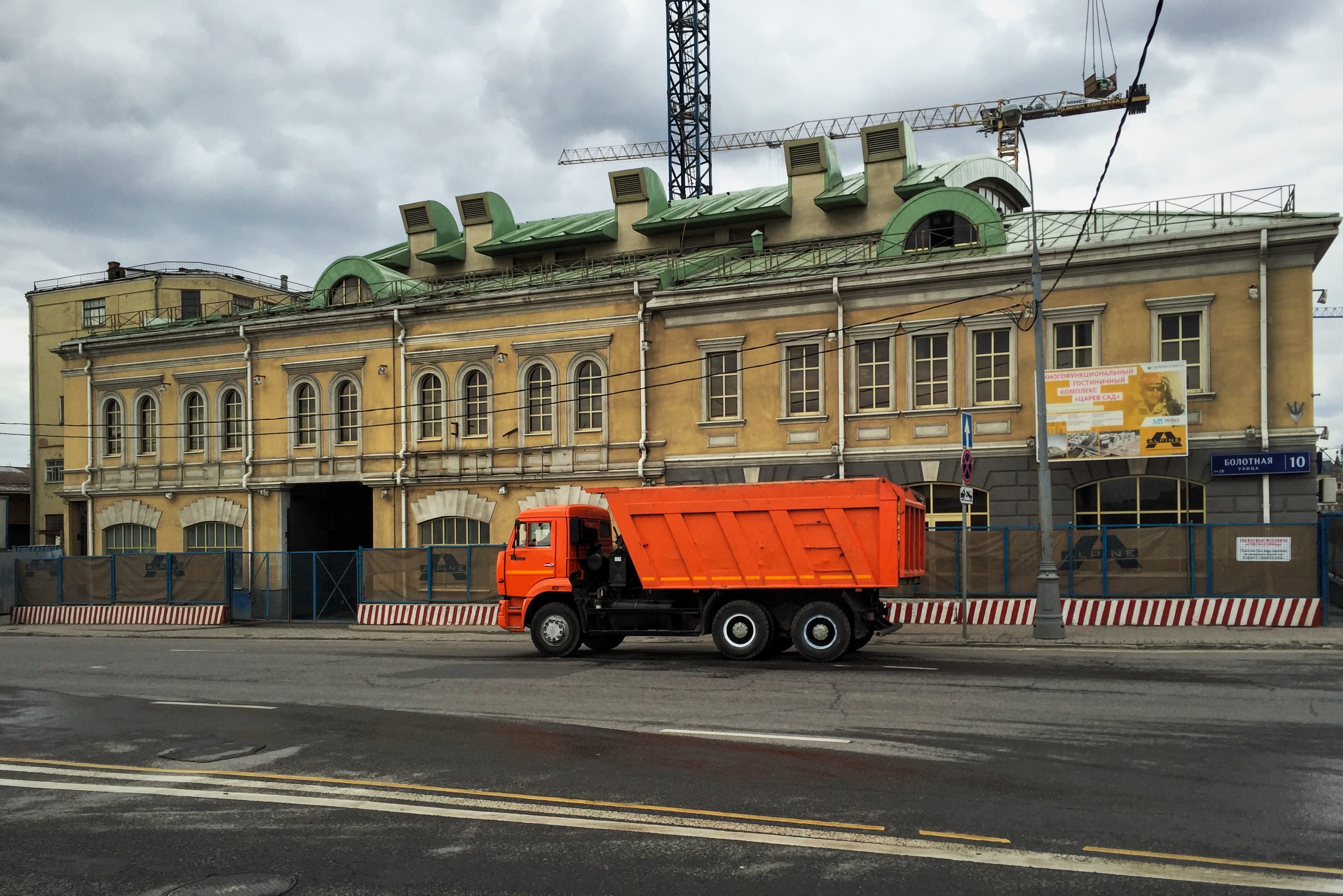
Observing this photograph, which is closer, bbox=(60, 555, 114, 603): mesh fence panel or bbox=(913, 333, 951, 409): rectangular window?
bbox=(913, 333, 951, 409): rectangular window

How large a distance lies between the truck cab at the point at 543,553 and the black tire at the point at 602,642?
123 centimetres

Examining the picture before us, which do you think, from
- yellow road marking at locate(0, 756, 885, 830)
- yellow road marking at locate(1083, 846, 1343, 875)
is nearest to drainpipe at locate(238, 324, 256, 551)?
yellow road marking at locate(0, 756, 885, 830)

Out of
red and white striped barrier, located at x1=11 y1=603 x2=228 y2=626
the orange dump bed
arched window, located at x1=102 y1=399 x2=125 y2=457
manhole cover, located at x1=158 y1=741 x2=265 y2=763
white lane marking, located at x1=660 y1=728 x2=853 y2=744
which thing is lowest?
red and white striped barrier, located at x1=11 y1=603 x2=228 y2=626

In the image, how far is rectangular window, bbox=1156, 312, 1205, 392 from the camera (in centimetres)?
2406

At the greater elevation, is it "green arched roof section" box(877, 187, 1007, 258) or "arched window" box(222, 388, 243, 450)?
"green arched roof section" box(877, 187, 1007, 258)

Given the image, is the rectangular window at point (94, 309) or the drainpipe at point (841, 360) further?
the rectangular window at point (94, 309)

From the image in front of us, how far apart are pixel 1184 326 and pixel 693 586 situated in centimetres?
1339

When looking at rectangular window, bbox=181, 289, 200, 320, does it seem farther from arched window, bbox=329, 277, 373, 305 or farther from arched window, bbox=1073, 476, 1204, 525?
arched window, bbox=1073, 476, 1204, 525

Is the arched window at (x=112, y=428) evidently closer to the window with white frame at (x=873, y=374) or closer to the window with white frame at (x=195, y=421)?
the window with white frame at (x=195, y=421)

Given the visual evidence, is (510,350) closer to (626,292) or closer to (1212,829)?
(626,292)

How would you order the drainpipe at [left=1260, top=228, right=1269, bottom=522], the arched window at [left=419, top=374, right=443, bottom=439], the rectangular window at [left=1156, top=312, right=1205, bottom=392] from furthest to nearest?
the arched window at [left=419, top=374, right=443, bottom=439], the rectangular window at [left=1156, top=312, right=1205, bottom=392], the drainpipe at [left=1260, top=228, right=1269, bottom=522]

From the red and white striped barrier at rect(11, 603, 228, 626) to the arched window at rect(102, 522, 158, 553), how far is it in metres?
3.42

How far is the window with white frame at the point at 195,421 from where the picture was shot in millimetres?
36875

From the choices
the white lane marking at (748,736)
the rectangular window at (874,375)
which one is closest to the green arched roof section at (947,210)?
the rectangular window at (874,375)
